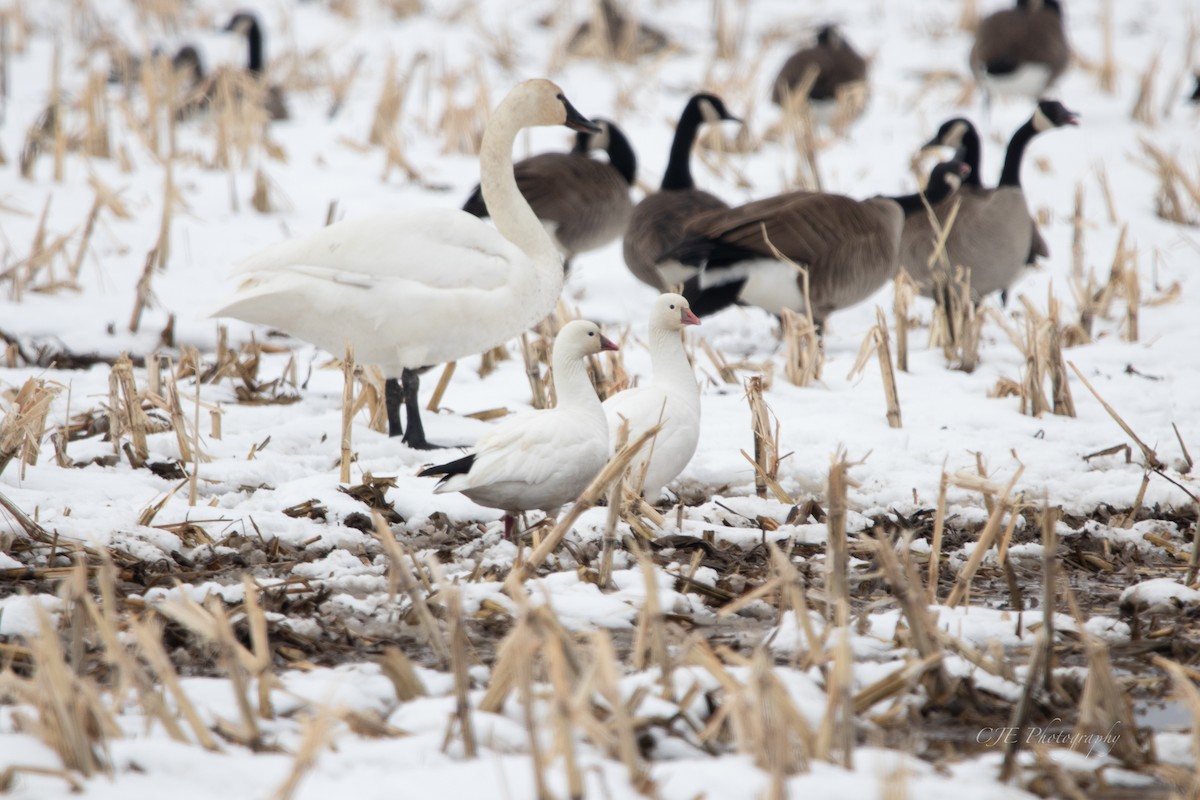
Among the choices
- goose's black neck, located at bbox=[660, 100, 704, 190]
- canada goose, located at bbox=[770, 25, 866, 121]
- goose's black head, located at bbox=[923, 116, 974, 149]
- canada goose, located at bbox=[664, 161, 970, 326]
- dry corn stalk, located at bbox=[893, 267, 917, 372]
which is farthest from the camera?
canada goose, located at bbox=[770, 25, 866, 121]

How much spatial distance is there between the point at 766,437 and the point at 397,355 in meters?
1.72

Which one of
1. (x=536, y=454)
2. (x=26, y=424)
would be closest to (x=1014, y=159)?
(x=536, y=454)

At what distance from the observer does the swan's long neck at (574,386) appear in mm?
4148

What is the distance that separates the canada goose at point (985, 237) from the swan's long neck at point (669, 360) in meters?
3.47

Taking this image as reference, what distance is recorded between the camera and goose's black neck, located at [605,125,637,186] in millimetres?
9594

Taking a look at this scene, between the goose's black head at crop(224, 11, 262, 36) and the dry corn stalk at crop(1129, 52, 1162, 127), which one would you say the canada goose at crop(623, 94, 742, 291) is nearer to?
the dry corn stalk at crop(1129, 52, 1162, 127)

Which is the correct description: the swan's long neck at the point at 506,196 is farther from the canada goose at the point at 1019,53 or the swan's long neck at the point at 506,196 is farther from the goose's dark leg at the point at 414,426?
the canada goose at the point at 1019,53

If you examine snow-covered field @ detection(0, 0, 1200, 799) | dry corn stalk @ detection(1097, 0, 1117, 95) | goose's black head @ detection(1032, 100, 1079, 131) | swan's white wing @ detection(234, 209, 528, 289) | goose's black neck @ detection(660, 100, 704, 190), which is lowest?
snow-covered field @ detection(0, 0, 1200, 799)

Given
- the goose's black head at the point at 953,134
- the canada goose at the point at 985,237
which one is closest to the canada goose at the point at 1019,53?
the goose's black head at the point at 953,134

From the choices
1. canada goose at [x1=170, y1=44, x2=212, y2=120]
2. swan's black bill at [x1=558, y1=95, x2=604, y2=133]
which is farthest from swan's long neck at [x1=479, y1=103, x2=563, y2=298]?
canada goose at [x1=170, y1=44, x2=212, y2=120]

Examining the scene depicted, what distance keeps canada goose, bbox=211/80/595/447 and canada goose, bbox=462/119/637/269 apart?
3047 mm

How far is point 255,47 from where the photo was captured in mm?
13656

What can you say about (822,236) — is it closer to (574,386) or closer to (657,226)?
(657,226)

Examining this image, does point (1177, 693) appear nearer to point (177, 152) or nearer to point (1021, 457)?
point (1021, 457)
